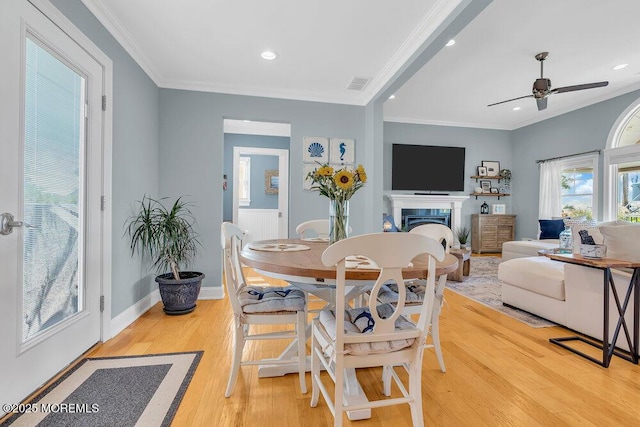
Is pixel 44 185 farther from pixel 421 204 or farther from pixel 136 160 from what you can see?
pixel 421 204

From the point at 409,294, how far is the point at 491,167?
19.7 feet

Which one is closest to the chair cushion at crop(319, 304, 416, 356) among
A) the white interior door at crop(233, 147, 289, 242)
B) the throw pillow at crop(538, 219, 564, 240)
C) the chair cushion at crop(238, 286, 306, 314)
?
the chair cushion at crop(238, 286, 306, 314)

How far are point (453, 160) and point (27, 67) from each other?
21.5ft

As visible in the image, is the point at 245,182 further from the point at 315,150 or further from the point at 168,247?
the point at 168,247

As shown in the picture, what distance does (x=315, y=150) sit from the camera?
3898 millimetres

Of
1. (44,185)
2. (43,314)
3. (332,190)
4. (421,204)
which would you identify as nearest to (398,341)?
(332,190)

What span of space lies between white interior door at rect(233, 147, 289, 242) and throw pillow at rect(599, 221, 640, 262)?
4472mm

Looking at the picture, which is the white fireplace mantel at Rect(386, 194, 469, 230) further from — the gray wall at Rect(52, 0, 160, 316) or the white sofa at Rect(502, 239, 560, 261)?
the gray wall at Rect(52, 0, 160, 316)

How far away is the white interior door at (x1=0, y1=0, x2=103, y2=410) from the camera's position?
146 centimetres

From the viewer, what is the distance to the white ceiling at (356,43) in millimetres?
2311

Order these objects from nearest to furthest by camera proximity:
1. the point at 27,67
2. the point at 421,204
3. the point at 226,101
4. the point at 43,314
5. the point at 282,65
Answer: the point at 27,67, the point at 43,314, the point at 282,65, the point at 226,101, the point at 421,204

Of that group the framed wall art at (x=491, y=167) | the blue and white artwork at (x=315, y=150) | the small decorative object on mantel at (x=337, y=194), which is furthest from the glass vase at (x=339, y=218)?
the framed wall art at (x=491, y=167)

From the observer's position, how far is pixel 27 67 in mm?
1590

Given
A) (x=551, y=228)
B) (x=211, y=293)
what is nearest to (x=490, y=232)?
(x=551, y=228)
